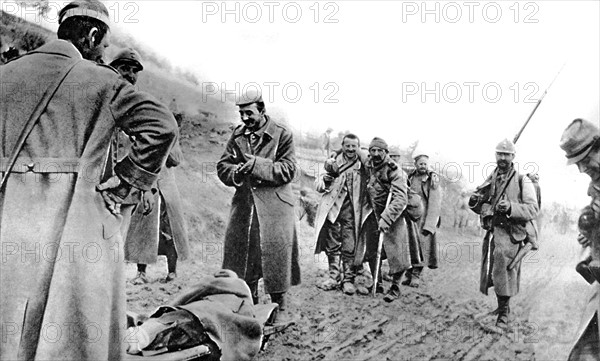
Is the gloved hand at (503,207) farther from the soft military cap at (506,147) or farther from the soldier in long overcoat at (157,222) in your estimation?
the soldier in long overcoat at (157,222)

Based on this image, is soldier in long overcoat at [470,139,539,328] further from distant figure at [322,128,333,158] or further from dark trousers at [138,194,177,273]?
dark trousers at [138,194,177,273]

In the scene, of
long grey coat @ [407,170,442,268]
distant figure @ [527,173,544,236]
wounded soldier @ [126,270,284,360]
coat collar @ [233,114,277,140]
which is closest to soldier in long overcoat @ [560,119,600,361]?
distant figure @ [527,173,544,236]

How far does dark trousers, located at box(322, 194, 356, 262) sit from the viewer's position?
6.53 meters

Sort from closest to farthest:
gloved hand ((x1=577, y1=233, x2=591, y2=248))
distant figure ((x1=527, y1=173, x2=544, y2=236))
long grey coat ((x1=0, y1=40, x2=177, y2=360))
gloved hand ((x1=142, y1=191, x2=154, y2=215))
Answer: long grey coat ((x1=0, y1=40, x2=177, y2=360)) → gloved hand ((x1=142, y1=191, x2=154, y2=215)) → gloved hand ((x1=577, y1=233, x2=591, y2=248)) → distant figure ((x1=527, y1=173, x2=544, y2=236))

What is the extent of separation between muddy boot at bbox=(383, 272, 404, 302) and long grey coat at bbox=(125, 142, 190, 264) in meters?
1.59

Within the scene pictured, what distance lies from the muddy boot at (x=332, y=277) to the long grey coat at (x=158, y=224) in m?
1.09

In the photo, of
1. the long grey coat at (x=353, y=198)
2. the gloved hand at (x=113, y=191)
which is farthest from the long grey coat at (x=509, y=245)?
the gloved hand at (x=113, y=191)

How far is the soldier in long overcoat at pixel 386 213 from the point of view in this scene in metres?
6.52

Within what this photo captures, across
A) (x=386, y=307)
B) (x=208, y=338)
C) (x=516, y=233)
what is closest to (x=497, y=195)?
(x=516, y=233)

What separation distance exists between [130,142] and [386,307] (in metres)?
2.34

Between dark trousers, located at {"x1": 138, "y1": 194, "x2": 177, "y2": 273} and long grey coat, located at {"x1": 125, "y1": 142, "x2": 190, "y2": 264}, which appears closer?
long grey coat, located at {"x1": 125, "y1": 142, "x2": 190, "y2": 264}

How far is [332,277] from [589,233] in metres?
2.05

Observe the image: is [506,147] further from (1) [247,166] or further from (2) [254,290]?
(2) [254,290]

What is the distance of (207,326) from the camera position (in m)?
5.92
